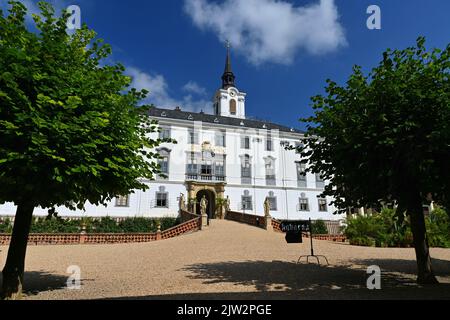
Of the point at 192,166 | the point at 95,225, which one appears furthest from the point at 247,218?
the point at 95,225

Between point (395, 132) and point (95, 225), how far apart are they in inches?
925

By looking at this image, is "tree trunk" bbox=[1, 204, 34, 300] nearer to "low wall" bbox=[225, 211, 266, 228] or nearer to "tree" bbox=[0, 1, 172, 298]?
"tree" bbox=[0, 1, 172, 298]

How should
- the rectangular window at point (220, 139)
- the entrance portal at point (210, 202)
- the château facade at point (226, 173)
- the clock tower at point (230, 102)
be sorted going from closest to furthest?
the château facade at point (226, 173) → the entrance portal at point (210, 202) → the rectangular window at point (220, 139) → the clock tower at point (230, 102)

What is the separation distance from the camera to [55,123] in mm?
5586

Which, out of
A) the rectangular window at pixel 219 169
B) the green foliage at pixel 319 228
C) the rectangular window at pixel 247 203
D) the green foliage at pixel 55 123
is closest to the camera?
the green foliage at pixel 55 123

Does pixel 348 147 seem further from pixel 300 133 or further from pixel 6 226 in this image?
pixel 300 133

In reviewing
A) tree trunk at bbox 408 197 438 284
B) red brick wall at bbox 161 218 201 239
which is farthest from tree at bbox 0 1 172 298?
red brick wall at bbox 161 218 201 239

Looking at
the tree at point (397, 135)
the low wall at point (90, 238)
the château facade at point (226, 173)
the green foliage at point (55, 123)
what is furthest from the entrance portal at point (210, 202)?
the green foliage at point (55, 123)

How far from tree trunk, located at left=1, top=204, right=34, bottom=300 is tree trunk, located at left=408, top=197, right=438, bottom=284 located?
9.20m

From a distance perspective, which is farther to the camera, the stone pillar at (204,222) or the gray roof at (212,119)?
the gray roof at (212,119)

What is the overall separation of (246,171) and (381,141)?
1085 inches

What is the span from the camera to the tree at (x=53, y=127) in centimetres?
560

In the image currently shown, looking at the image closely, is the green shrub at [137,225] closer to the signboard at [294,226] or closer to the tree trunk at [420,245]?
the signboard at [294,226]

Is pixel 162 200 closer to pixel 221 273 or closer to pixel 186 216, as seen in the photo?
pixel 186 216
